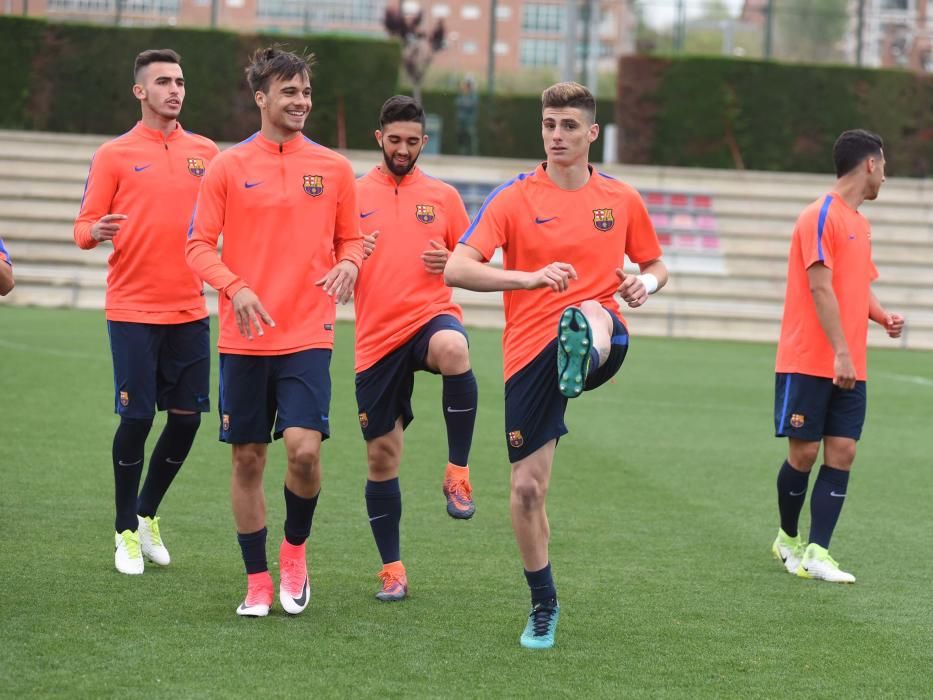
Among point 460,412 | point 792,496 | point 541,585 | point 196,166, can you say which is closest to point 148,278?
point 196,166

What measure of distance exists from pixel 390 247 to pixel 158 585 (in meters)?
1.80

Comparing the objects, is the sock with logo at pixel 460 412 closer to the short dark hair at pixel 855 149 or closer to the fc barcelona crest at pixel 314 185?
the fc barcelona crest at pixel 314 185

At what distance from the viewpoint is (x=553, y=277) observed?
16.5 feet

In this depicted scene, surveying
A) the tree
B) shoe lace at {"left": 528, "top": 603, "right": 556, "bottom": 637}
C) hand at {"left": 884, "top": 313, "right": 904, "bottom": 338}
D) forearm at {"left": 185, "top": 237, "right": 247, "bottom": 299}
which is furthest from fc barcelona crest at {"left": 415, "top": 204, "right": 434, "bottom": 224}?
the tree

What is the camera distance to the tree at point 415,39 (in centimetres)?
2973

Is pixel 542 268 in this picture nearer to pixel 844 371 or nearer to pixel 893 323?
pixel 844 371

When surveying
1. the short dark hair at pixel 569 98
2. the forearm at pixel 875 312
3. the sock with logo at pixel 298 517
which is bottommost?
the sock with logo at pixel 298 517

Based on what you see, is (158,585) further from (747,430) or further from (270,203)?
(747,430)

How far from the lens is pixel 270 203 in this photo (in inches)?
221

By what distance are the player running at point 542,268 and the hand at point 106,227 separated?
171 centimetres

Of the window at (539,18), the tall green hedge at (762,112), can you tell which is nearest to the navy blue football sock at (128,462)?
the tall green hedge at (762,112)

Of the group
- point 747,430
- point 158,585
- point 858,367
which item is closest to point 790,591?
point 858,367

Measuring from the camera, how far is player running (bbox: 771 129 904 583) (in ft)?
22.9

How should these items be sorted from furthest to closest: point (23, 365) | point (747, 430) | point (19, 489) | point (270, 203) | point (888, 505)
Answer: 1. point (23, 365)
2. point (747, 430)
3. point (888, 505)
4. point (19, 489)
5. point (270, 203)
